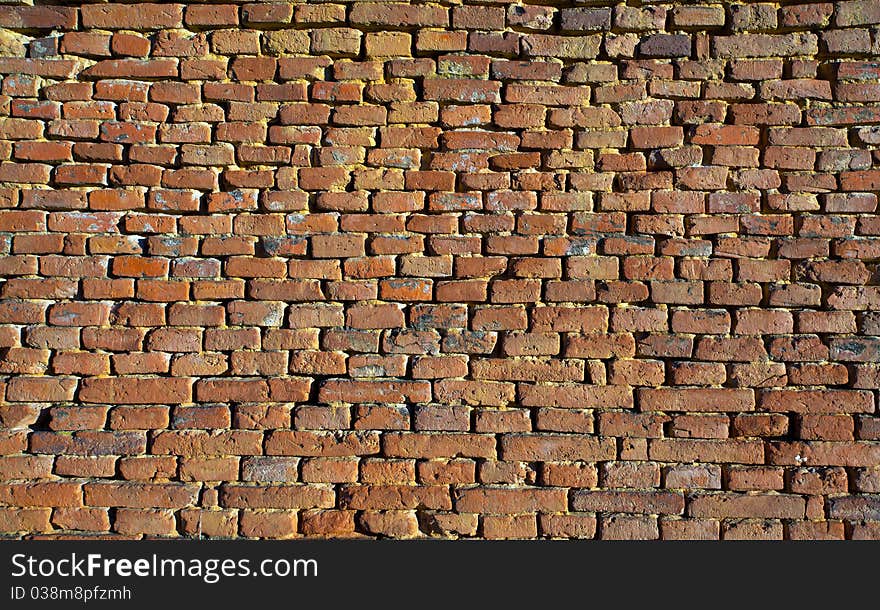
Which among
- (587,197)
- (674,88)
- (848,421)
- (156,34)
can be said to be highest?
(156,34)

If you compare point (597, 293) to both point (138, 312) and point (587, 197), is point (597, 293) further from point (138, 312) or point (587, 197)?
point (138, 312)

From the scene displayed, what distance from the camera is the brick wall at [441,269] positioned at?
7.32ft

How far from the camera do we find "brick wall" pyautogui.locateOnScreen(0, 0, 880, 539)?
2.23 m

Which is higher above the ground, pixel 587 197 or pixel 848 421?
pixel 587 197

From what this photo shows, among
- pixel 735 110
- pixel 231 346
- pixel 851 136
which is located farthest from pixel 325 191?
pixel 851 136

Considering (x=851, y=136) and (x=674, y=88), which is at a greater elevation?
(x=674, y=88)

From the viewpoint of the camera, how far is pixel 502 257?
7.61 ft

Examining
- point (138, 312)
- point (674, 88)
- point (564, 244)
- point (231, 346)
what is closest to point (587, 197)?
point (564, 244)

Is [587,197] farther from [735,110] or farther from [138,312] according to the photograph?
[138,312]

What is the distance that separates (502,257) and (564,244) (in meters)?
0.24

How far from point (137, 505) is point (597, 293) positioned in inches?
74.7

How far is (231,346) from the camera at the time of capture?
2303 mm

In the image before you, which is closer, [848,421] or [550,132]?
[848,421]

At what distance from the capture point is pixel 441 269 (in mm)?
2314
